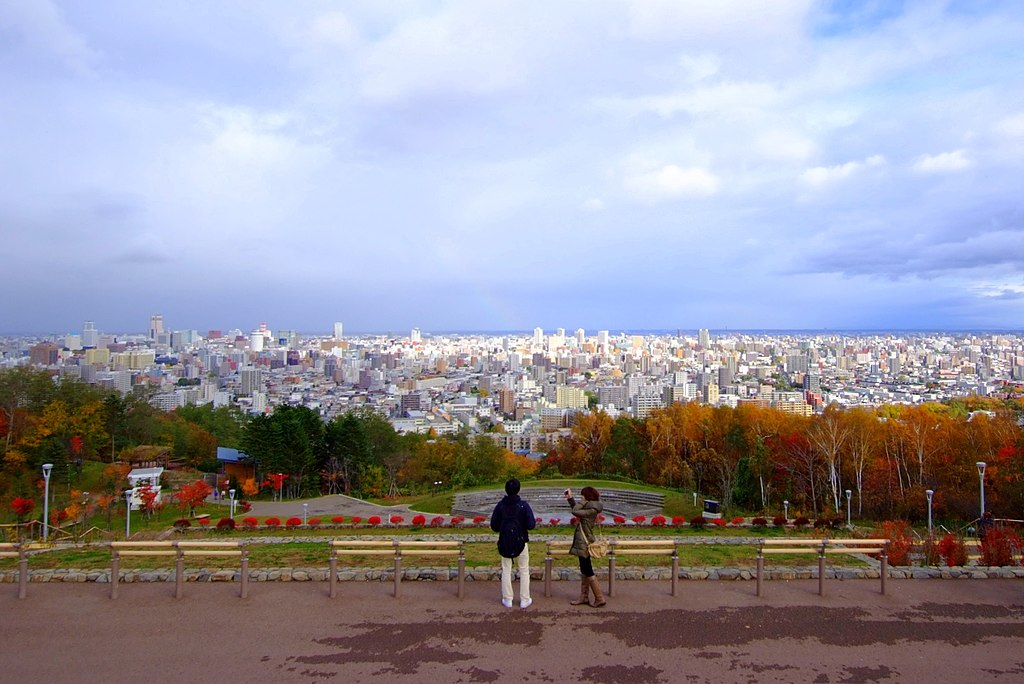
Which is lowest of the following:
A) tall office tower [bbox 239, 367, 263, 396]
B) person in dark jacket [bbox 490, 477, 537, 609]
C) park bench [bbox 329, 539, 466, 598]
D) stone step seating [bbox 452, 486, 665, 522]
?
stone step seating [bbox 452, 486, 665, 522]

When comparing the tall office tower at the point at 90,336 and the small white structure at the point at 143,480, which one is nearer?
the small white structure at the point at 143,480

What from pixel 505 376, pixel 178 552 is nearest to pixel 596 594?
pixel 178 552

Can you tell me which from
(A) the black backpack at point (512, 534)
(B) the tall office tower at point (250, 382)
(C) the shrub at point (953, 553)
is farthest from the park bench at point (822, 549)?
(B) the tall office tower at point (250, 382)

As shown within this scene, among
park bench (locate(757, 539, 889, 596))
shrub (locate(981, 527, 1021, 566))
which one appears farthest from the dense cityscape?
shrub (locate(981, 527, 1021, 566))

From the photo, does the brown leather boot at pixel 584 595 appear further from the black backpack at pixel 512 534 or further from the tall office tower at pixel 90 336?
the tall office tower at pixel 90 336

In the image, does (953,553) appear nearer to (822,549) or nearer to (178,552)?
(822,549)

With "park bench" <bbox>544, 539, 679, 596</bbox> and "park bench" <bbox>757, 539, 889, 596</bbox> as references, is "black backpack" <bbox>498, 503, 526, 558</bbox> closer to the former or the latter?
"park bench" <bbox>544, 539, 679, 596</bbox>

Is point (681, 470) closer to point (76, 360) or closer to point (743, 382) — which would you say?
point (743, 382)
